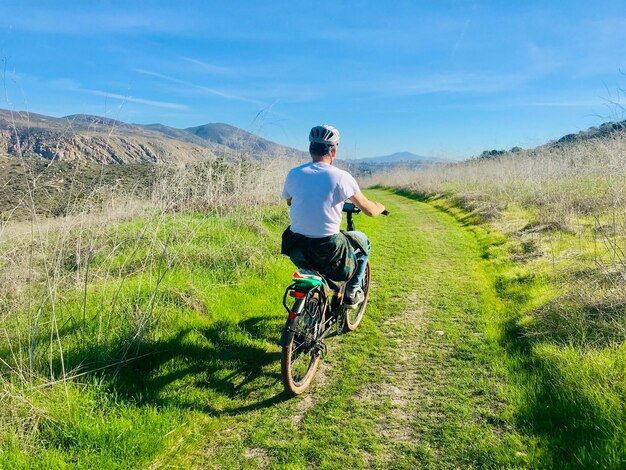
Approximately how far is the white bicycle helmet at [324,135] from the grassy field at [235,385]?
2.21 metres

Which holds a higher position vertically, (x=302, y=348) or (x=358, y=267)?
(x=358, y=267)

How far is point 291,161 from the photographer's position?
554 inches

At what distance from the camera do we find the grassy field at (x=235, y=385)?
3.01 m

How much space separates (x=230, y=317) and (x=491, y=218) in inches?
426

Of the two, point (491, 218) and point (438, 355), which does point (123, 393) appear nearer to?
point (438, 355)

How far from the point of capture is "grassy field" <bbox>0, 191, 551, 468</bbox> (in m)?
3.01

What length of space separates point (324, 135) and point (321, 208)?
0.82m

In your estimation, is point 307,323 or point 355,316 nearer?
point 307,323

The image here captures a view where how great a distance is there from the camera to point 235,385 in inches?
160

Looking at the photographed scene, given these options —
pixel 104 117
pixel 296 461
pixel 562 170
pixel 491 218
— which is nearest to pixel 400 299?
pixel 296 461

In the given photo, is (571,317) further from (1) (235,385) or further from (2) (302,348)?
(1) (235,385)

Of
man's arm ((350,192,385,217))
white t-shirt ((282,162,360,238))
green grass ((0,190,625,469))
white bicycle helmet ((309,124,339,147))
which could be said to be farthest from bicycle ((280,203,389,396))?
white bicycle helmet ((309,124,339,147))

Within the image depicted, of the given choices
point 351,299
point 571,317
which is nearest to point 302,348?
point 351,299

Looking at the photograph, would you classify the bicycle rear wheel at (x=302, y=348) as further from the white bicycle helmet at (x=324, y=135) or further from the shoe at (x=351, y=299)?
the white bicycle helmet at (x=324, y=135)
